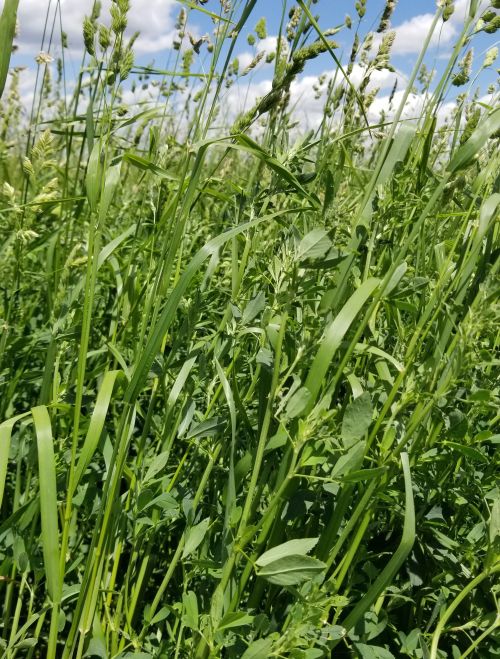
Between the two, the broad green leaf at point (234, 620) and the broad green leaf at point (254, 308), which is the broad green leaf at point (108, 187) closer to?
the broad green leaf at point (254, 308)

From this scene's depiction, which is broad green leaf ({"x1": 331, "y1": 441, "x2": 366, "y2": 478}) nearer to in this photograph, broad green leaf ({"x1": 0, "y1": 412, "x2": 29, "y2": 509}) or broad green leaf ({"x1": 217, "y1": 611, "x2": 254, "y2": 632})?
broad green leaf ({"x1": 217, "y1": 611, "x2": 254, "y2": 632})

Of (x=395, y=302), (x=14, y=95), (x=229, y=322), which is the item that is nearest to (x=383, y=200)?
(x=395, y=302)

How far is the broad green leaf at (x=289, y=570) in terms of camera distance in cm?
90

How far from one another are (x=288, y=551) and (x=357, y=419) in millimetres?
212

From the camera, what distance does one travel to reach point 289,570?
91cm

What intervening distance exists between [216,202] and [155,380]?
144 cm

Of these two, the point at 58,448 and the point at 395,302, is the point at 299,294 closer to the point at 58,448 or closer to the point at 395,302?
the point at 395,302

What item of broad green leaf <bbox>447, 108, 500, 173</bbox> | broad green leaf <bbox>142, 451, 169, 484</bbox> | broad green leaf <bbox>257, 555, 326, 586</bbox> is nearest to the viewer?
broad green leaf <bbox>257, 555, 326, 586</bbox>

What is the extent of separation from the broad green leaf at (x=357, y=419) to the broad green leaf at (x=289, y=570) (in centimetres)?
18

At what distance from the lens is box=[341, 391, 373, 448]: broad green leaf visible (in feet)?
3.20

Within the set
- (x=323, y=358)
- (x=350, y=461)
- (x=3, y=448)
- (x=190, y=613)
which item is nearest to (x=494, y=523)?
(x=350, y=461)

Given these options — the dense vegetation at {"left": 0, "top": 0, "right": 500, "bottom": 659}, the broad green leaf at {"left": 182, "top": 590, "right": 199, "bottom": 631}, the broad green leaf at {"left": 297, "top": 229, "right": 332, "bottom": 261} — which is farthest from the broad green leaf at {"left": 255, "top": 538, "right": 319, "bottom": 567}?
the broad green leaf at {"left": 297, "top": 229, "right": 332, "bottom": 261}

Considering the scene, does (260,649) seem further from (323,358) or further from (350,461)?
(323,358)

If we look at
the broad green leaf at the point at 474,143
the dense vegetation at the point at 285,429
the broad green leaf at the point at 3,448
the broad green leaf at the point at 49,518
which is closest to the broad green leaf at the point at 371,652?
the dense vegetation at the point at 285,429
